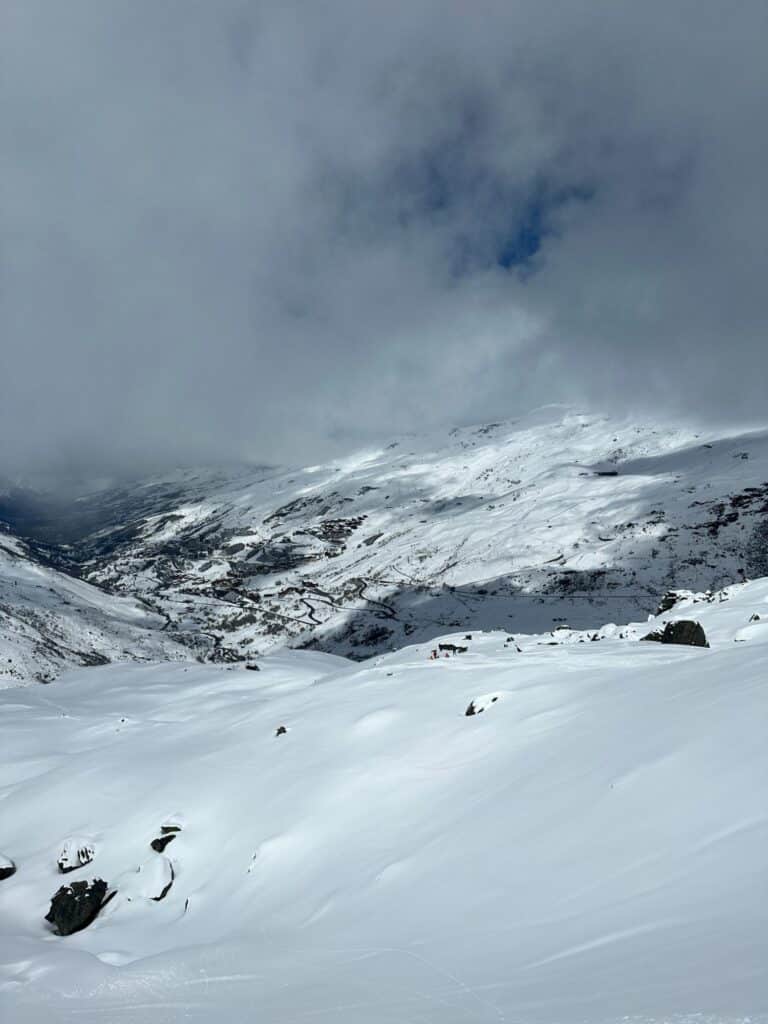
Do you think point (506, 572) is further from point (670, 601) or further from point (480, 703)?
point (480, 703)

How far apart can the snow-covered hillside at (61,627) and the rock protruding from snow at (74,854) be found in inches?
3126

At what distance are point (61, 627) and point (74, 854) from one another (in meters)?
113

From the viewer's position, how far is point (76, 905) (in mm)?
11633

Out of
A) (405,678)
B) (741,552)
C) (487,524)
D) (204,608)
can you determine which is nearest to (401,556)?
(487,524)

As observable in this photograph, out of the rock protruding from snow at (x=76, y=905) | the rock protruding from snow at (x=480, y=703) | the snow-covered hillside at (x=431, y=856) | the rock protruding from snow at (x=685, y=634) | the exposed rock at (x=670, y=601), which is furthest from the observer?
the exposed rock at (x=670, y=601)

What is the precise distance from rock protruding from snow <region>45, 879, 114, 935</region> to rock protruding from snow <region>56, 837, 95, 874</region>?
36.5 inches

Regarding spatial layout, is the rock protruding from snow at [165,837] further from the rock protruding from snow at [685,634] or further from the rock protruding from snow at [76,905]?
the rock protruding from snow at [685,634]

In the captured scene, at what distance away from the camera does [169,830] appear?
1323 cm

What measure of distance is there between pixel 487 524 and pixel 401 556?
28.2 metres

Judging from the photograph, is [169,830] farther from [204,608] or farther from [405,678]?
[204,608]

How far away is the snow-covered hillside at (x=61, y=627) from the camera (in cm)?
8812

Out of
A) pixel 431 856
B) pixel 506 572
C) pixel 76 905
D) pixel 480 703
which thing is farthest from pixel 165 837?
pixel 506 572

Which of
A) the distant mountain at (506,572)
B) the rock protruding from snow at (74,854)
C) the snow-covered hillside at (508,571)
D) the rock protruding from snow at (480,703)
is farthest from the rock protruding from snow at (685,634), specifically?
the snow-covered hillside at (508,571)

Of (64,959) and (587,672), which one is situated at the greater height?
(587,672)
